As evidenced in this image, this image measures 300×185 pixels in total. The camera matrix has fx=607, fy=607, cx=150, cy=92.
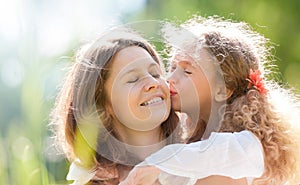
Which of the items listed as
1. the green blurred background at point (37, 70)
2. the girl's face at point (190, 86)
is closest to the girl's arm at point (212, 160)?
the girl's face at point (190, 86)

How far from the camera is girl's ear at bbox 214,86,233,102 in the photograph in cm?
132

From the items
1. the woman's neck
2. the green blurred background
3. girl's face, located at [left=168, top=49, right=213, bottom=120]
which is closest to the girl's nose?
girl's face, located at [left=168, top=49, right=213, bottom=120]

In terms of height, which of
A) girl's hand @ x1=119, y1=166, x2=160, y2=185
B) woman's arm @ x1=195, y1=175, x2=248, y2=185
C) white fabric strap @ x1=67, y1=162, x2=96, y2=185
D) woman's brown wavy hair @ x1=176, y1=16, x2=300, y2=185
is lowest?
white fabric strap @ x1=67, y1=162, x2=96, y2=185

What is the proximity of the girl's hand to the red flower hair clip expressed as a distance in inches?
12.1

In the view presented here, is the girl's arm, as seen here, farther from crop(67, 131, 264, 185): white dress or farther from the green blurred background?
the green blurred background

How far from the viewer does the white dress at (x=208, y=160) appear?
3.82 feet

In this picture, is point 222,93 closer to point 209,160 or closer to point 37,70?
point 209,160

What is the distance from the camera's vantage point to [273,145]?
125 cm

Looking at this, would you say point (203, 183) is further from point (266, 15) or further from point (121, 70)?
point (266, 15)

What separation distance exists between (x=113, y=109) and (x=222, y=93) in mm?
241

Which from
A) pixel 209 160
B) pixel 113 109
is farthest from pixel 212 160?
pixel 113 109

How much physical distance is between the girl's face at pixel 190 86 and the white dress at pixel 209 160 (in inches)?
A: 4.9

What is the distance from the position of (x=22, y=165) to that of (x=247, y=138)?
0.44m

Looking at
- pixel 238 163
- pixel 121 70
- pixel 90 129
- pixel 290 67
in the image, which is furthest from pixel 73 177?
pixel 290 67
